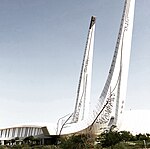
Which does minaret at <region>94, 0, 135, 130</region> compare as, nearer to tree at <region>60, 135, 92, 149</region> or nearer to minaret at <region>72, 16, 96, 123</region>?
minaret at <region>72, 16, 96, 123</region>

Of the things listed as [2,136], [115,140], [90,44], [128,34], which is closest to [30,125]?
[2,136]

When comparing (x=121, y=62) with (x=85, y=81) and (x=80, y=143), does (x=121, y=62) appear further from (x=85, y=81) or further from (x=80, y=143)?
(x=80, y=143)

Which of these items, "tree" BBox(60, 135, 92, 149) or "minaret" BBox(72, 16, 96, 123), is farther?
"minaret" BBox(72, 16, 96, 123)

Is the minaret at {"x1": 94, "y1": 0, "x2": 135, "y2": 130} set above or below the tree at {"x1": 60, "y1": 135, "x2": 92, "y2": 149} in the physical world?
above

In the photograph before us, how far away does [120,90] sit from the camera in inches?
1426

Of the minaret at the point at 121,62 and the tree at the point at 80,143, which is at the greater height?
the minaret at the point at 121,62

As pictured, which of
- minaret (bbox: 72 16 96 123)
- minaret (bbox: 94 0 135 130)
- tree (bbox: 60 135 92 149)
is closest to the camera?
tree (bbox: 60 135 92 149)

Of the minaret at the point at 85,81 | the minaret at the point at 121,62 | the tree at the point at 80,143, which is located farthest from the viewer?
the minaret at the point at 85,81

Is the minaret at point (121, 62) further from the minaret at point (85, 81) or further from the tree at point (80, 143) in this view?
the tree at point (80, 143)

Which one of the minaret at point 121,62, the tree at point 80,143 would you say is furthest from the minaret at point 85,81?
the tree at point 80,143

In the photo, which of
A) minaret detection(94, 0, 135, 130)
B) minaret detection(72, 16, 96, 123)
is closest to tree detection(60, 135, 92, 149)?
minaret detection(94, 0, 135, 130)

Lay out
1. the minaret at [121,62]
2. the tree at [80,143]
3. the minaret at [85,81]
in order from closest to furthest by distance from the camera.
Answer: the tree at [80,143] < the minaret at [121,62] < the minaret at [85,81]

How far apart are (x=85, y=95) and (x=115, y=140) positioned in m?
30.8

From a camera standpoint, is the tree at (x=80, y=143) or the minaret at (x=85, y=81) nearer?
the tree at (x=80, y=143)
